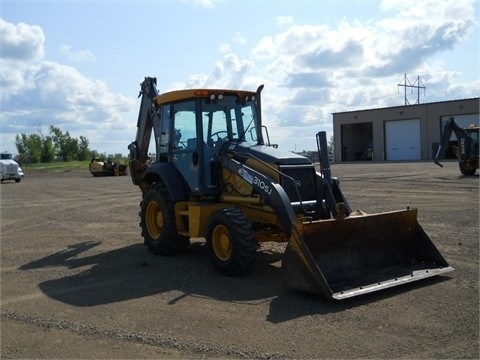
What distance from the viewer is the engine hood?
817 centimetres

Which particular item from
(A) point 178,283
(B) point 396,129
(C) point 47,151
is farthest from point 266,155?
(C) point 47,151

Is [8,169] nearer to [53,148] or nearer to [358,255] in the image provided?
[358,255]

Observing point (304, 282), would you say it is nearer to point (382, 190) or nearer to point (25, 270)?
point (25, 270)

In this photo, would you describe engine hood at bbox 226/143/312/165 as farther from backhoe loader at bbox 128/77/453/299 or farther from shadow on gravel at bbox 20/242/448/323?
shadow on gravel at bbox 20/242/448/323

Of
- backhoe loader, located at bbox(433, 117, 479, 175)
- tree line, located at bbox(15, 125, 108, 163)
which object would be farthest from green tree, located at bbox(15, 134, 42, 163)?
backhoe loader, located at bbox(433, 117, 479, 175)

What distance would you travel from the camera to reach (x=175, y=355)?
5.10 metres

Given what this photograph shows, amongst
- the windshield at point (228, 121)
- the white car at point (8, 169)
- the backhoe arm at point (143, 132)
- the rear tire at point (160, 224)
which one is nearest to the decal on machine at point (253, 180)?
the windshield at point (228, 121)

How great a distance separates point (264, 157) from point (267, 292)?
2.17 metres

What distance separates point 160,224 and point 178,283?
2.47 metres

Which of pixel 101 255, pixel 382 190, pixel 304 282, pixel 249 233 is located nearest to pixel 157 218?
pixel 101 255

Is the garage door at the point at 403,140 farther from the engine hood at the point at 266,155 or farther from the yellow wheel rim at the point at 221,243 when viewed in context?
the yellow wheel rim at the point at 221,243

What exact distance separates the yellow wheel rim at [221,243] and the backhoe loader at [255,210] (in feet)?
0.05

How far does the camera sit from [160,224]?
10039 millimetres

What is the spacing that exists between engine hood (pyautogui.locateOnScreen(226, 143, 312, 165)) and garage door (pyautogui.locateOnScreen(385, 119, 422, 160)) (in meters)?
54.3
